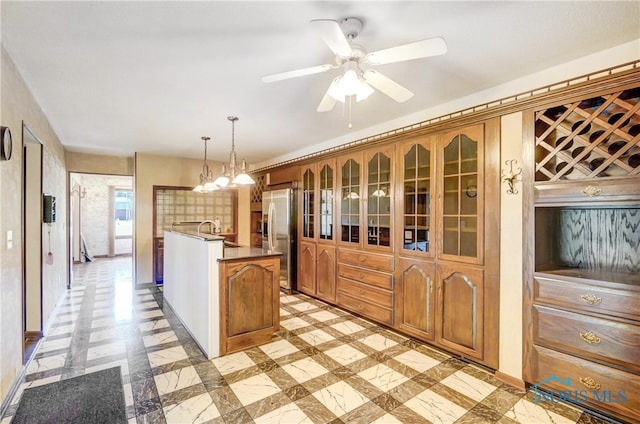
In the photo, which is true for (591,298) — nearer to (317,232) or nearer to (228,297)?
(228,297)

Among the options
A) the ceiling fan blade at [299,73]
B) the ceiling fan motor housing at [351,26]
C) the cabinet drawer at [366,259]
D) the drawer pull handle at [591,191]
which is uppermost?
the ceiling fan motor housing at [351,26]

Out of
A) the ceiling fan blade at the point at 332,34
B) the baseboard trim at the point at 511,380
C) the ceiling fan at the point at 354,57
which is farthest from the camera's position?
the baseboard trim at the point at 511,380

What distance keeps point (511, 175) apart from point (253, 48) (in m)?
2.15

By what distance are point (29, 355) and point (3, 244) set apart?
Answer: 1.46 m

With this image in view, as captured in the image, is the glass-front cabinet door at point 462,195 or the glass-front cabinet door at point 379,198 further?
the glass-front cabinet door at point 379,198

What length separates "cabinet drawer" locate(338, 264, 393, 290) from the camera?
3.43 meters

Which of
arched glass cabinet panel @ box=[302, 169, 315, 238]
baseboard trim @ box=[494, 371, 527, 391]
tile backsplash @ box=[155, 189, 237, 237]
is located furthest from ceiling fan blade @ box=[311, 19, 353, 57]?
tile backsplash @ box=[155, 189, 237, 237]

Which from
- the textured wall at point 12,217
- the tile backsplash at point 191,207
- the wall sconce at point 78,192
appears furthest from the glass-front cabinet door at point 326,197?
the wall sconce at point 78,192

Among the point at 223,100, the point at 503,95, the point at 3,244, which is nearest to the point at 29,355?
the point at 3,244

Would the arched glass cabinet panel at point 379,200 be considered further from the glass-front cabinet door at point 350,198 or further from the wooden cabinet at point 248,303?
the wooden cabinet at point 248,303

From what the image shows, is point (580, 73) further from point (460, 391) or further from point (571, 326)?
point (460, 391)

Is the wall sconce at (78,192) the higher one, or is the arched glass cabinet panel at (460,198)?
the wall sconce at (78,192)

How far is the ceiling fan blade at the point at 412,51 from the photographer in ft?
4.67

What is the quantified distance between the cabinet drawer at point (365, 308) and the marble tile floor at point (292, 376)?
0.12 m
